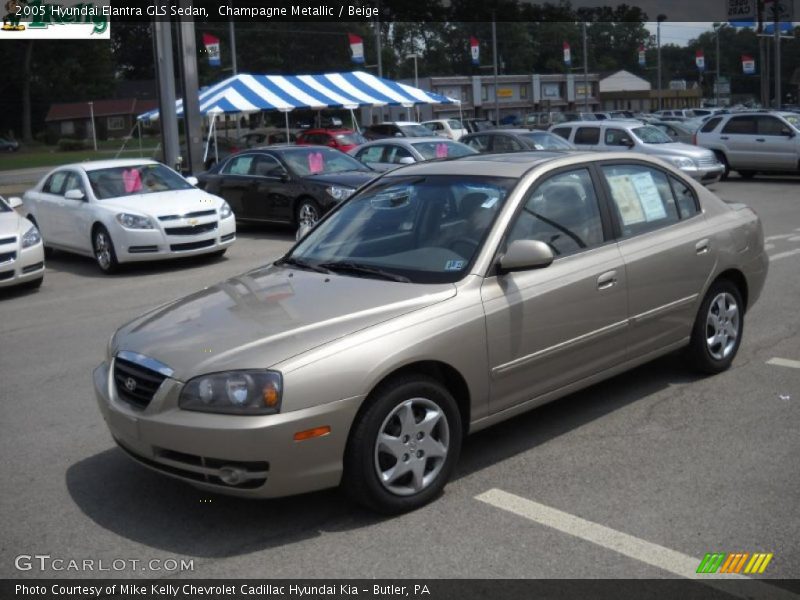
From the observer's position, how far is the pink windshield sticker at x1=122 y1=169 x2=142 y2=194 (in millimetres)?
13250

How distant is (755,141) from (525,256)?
794 inches

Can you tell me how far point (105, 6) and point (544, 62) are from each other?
308ft

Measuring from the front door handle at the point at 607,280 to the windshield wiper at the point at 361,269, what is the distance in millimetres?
1189

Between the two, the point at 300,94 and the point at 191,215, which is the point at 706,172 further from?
the point at 300,94

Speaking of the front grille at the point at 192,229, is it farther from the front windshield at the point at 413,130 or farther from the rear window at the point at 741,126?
the front windshield at the point at 413,130

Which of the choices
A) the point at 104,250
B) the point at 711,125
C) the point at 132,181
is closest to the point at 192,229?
the point at 104,250

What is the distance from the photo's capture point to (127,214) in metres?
12.4

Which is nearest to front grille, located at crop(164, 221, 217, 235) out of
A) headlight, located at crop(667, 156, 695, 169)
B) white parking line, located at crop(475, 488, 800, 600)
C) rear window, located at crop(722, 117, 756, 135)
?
white parking line, located at crop(475, 488, 800, 600)

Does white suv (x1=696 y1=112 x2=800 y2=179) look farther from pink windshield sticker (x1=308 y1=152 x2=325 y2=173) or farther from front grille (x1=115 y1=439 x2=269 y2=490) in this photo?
front grille (x1=115 y1=439 x2=269 y2=490)

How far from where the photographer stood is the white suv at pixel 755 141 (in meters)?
22.2

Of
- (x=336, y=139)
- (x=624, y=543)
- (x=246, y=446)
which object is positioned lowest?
(x=624, y=543)

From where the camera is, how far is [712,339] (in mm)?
6297
